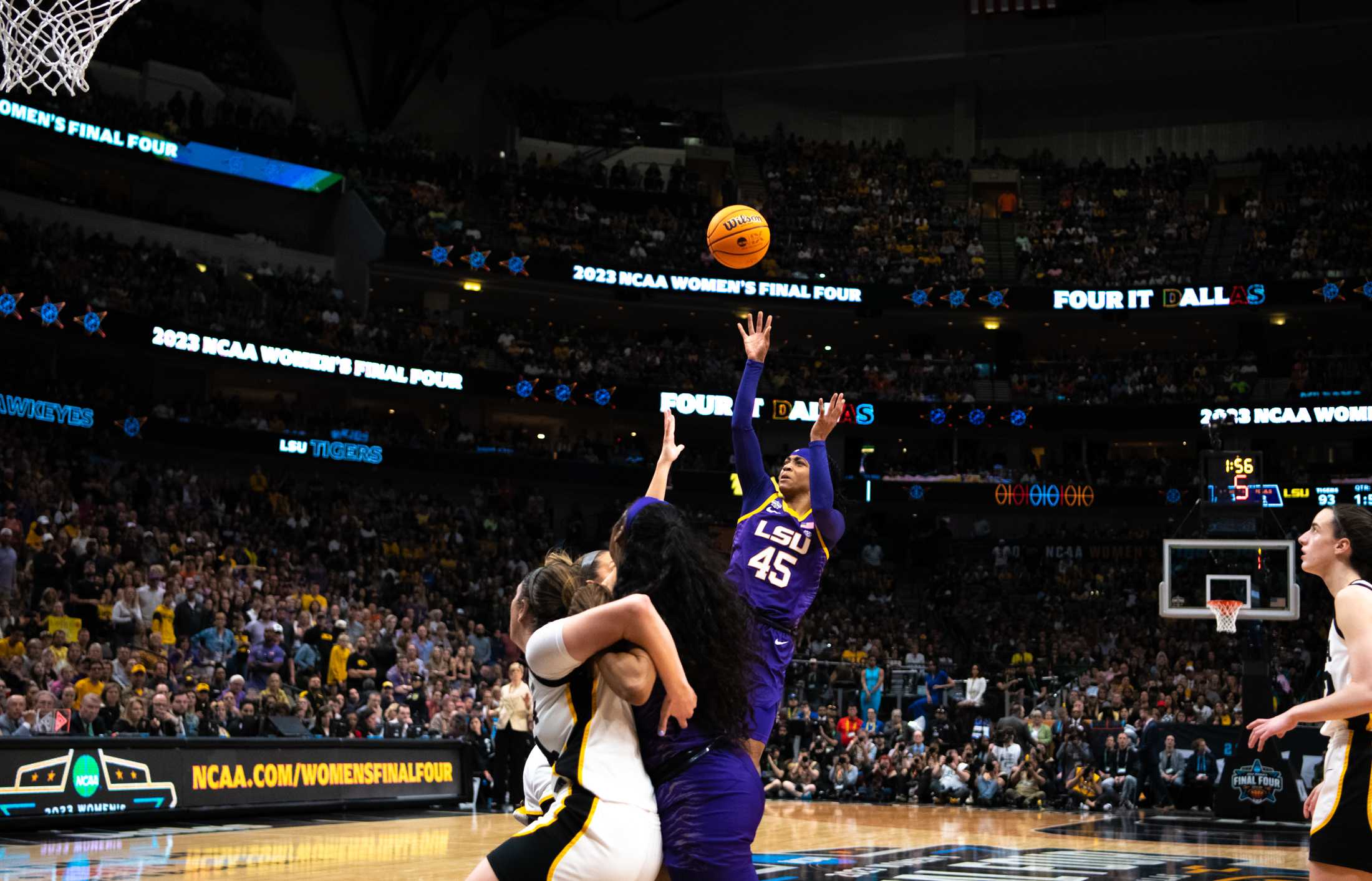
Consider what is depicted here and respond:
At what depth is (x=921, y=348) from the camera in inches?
1773

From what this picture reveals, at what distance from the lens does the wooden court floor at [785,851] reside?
37.7 feet

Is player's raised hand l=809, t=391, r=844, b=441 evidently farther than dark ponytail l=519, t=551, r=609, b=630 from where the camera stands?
Yes

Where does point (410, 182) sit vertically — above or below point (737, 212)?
above

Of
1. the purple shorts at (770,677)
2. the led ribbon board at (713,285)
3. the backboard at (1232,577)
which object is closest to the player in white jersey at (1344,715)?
the purple shorts at (770,677)

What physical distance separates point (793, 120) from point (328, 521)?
23818 millimetres

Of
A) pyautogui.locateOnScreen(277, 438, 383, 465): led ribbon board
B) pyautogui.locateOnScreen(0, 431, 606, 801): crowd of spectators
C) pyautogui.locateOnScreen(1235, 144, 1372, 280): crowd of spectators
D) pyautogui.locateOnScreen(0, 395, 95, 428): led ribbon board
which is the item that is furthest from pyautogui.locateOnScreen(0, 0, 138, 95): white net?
pyautogui.locateOnScreen(1235, 144, 1372, 280): crowd of spectators

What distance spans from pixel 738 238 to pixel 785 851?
6.16 m

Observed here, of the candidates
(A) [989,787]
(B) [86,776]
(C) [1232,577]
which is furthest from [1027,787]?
(B) [86,776]

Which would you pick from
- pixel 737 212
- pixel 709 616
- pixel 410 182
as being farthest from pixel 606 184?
pixel 709 616

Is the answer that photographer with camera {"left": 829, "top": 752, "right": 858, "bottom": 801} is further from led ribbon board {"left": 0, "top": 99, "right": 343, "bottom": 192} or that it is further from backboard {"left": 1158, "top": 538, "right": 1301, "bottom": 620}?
led ribbon board {"left": 0, "top": 99, "right": 343, "bottom": 192}

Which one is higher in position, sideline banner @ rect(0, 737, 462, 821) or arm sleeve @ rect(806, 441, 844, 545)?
arm sleeve @ rect(806, 441, 844, 545)

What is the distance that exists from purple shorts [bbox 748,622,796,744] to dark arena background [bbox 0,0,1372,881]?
9.01 metres

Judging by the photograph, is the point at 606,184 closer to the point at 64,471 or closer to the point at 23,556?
the point at 64,471

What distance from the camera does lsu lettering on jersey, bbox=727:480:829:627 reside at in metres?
7.41
